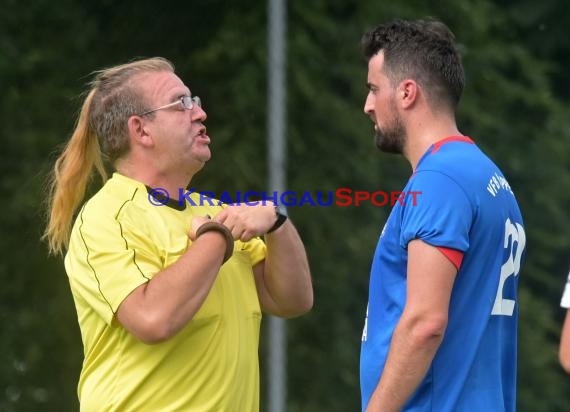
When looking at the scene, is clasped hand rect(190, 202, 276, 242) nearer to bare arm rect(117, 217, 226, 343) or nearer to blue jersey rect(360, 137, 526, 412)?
bare arm rect(117, 217, 226, 343)

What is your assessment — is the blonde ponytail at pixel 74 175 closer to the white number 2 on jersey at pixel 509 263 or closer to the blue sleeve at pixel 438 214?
the blue sleeve at pixel 438 214

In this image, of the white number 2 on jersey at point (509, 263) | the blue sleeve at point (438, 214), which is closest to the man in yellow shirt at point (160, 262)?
the blue sleeve at point (438, 214)

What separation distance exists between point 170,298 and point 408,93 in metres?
0.73

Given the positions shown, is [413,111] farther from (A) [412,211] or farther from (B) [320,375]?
(B) [320,375]

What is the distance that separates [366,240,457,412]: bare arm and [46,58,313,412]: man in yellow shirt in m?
0.46

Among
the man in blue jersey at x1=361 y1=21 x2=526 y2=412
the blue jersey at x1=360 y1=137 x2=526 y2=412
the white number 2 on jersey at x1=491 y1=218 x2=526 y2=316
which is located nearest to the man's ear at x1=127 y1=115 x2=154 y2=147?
the man in blue jersey at x1=361 y1=21 x2=526 y2=412

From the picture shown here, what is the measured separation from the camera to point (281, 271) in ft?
8.91

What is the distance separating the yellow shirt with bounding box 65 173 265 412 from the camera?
2.44m

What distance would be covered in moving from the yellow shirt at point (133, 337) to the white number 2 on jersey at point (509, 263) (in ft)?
2.09

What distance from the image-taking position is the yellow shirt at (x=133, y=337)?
2438 millimetres

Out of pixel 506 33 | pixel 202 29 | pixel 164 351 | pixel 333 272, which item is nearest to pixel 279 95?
pixel 202 29

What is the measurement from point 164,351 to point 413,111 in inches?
32.1

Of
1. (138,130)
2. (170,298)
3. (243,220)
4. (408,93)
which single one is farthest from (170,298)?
(408,93)

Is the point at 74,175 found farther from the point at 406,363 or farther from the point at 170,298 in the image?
the point at 406,363
